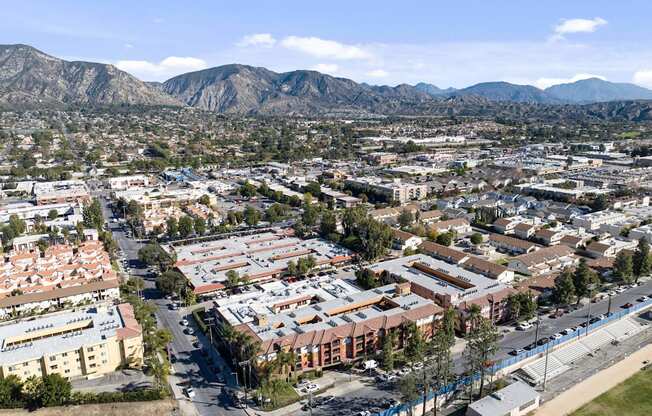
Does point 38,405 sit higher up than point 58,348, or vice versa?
point 58,348

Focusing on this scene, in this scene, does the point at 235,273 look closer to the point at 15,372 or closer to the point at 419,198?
the point at 15,372

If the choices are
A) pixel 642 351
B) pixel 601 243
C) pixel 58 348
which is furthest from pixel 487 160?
pixel 58 348

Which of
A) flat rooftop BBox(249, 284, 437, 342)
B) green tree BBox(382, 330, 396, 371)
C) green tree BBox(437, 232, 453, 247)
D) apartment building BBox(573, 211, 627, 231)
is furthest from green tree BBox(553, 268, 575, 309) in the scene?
apartment building BBox(573, 211, 627, 231)

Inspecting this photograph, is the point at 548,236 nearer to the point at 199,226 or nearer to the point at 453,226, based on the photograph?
the point at 453,226

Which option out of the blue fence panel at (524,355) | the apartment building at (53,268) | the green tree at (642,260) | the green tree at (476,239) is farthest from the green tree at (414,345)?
the apartment building at (53,268)

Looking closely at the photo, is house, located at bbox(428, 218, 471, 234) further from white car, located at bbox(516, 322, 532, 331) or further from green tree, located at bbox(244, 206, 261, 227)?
green tree, located at bbox(244, 206, 261, 227)

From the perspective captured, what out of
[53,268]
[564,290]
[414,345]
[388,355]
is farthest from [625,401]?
[53,268]

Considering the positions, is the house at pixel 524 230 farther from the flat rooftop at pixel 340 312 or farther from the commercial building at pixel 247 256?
the flat rooftop at pixel 340 312
